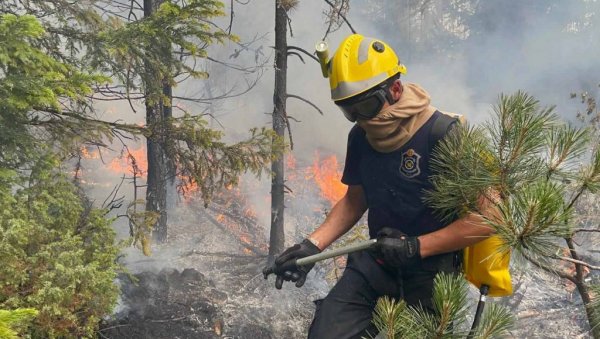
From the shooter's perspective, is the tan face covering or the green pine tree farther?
the tan face covering

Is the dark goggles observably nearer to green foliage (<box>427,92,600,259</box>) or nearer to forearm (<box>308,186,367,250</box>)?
green foliage (<box>427,92,600,259</box>)

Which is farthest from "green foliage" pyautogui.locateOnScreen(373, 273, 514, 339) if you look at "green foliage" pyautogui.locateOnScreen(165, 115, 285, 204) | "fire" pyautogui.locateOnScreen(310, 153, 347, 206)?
"fire" pyautogui.locateOnScreen(310, 153, 347, 206)

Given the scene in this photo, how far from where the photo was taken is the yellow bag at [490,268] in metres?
2.40

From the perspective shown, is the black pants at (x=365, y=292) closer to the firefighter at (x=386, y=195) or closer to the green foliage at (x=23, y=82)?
the firefighter at (x=386, y=195)

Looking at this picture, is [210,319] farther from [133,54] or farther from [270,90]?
[270,90]

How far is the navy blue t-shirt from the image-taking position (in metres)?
2.55

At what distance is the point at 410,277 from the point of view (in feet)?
9.09

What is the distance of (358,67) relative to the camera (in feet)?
8.13

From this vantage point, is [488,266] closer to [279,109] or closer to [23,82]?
[23,82]

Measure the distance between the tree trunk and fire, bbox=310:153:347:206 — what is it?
468 cm

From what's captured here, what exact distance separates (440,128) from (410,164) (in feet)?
0.85

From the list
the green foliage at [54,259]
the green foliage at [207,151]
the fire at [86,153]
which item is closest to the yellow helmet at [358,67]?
the green foliage at [54,259]

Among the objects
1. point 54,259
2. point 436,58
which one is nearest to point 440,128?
point 54,259

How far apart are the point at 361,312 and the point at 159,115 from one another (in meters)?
6.94
